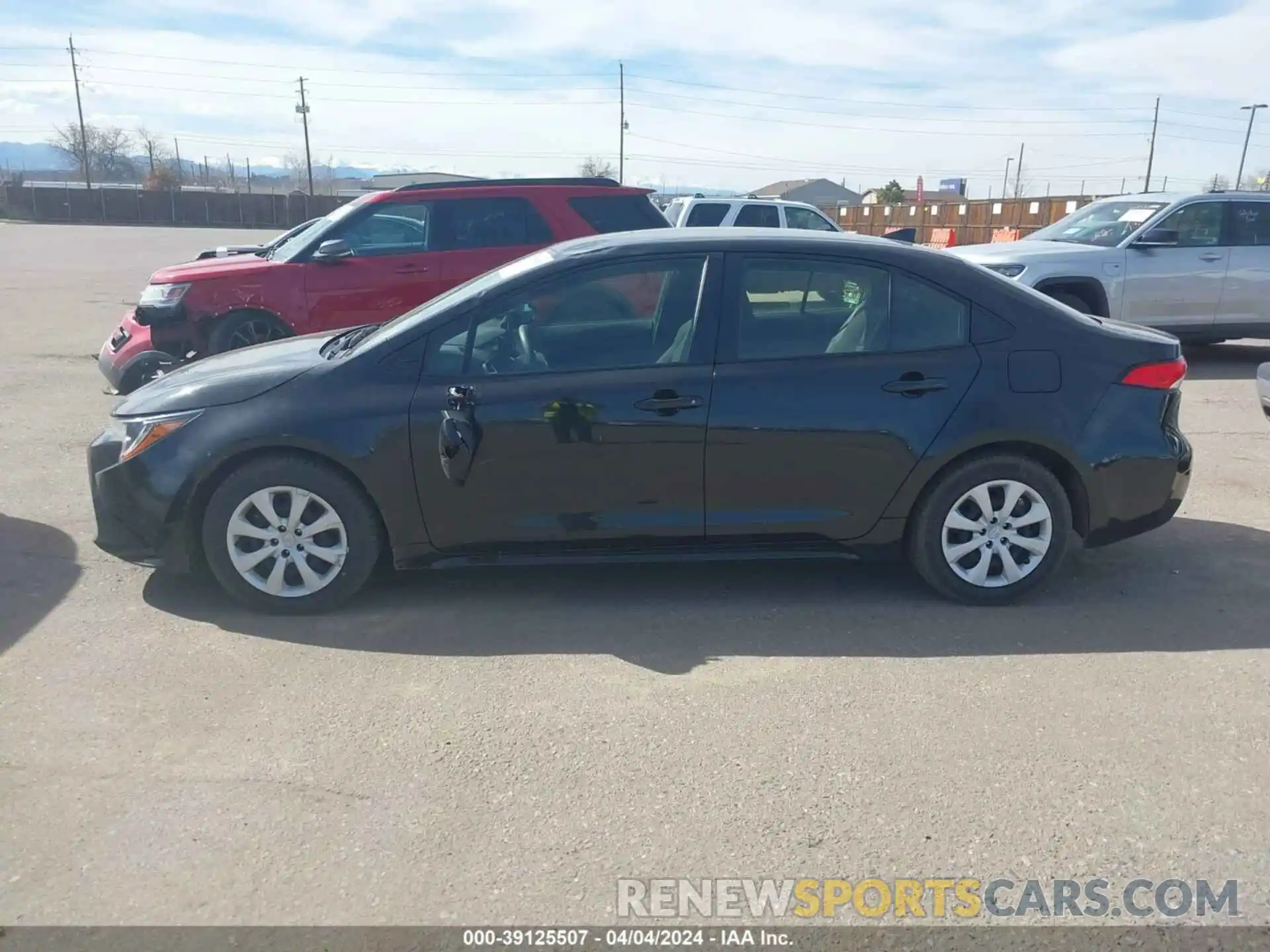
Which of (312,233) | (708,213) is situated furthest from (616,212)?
(708,213)

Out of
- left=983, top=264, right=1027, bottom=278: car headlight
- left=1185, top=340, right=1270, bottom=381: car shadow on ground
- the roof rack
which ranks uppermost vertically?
the roof rack

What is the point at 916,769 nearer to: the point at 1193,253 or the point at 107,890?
the point at 107,890

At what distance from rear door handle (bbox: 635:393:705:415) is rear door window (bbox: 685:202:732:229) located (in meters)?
11.2

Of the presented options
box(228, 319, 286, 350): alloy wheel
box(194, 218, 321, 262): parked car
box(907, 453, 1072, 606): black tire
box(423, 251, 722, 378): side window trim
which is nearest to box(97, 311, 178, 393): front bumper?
box(228, 319, 286, 350): alloy wheel

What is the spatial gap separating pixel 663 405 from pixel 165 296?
5.88 meters

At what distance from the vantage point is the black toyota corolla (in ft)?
14.3

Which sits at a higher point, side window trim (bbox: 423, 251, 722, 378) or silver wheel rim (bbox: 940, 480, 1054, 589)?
side window trim (bbox: 423, 251, 722, 378)

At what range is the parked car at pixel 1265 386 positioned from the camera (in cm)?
734

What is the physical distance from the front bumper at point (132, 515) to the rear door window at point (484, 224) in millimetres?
4806

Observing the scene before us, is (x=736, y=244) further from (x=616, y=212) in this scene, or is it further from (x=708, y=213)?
(x=708, y=213)

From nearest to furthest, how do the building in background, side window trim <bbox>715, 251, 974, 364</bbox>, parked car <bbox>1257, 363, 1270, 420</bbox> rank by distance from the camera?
side window trim <bbox>715, 251, 974, 364</bbox>
parked car <bbox>1257, 363, 1270, 420</bbox>
the building in background

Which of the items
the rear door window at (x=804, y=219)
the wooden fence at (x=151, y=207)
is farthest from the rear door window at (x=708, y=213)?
the wooden fence at (x=151, y=207)

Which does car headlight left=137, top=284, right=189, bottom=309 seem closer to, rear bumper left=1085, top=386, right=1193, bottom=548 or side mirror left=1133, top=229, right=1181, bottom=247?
rear bumper left=1085, top=386, right=1193, bottom=548

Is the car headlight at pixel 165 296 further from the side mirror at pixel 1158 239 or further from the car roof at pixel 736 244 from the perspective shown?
the side mirror at pixel 1158 239
